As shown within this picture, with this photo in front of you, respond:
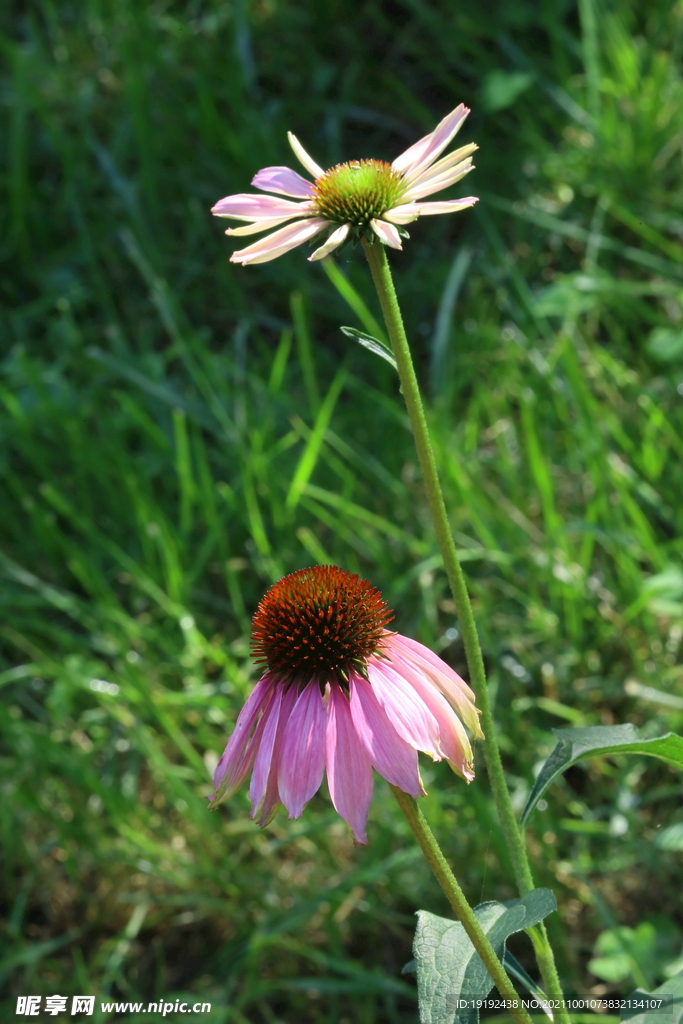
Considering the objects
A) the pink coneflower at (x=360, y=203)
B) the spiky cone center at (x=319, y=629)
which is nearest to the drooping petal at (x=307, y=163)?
the pink coneflower at (x=360, y=203)

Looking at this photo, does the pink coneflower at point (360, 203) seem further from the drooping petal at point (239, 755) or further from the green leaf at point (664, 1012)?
the green leaf at point (664, 1012)

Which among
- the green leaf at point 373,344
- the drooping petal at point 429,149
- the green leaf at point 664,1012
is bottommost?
the green leaf at point 664,1012

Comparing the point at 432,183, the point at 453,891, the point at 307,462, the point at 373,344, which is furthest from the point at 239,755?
the point at 307,462

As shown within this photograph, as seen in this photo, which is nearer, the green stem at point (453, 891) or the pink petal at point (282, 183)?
the green stem at point (453, 891)

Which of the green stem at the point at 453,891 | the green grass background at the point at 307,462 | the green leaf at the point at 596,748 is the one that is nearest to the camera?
the green stem at the point at 453,891

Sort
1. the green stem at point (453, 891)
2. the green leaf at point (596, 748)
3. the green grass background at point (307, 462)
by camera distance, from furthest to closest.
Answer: the green grass background at point (307, 462)
the green leaf at point (596, 748)
the green stem at point (453, 891)

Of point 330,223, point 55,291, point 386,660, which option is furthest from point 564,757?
point 55,291

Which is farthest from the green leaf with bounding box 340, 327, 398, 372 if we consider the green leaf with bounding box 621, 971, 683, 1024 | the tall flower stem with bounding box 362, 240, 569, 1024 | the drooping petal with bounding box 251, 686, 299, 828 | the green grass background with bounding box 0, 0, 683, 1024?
the green grass background with bounding box 0, 0, 683, 1024

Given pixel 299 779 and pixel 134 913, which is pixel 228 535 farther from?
pixel 299 779
